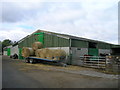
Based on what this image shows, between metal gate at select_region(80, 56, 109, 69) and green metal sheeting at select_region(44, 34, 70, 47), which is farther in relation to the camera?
green metal sheeting at select_region(44, 34, 70, 47)

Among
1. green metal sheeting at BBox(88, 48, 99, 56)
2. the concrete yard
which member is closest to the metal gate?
the concrete yard

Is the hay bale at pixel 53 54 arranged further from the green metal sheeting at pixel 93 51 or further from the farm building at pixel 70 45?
the green metal sheeting at pixel 93 51

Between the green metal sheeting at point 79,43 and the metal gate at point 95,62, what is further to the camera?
the green metal sheeting at point 79,43

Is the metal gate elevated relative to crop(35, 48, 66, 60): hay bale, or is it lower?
lower

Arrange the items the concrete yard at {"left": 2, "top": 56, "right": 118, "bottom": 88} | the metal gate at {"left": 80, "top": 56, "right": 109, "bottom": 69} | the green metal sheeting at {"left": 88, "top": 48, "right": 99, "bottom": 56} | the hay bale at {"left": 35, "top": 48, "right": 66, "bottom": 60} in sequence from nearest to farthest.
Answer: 1. the concrete yard at {"left": 2, "top": 56, "right": 118, "bottom": 88}
2. the metal gate at {"left": 80, "top": 56, "right": 109, "bottom": 69}
3. the hay bale at {"left": 35, "top": 48, "right": 66, "bottom": 60}
4. the green metal sheeting at {"left": 88, "top": 48, "right": 99, "bottom": 56}

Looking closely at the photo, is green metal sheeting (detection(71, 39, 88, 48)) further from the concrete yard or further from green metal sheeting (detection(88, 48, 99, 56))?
the concrete yard

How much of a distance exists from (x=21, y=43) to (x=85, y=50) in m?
15.5

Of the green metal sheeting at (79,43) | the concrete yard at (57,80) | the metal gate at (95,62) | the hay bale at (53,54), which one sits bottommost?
the concrete yard at (57,80)

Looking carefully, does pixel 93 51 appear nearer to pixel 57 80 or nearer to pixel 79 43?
pixel 79 43

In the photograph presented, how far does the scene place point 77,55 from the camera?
619 inches

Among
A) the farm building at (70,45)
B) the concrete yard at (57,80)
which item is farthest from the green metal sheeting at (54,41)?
the concrete yard at (57,80)

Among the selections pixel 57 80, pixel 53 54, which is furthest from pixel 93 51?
pixel 57 80

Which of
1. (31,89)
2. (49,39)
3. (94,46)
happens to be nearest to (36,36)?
(49,39)

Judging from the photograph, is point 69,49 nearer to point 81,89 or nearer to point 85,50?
point 85,50
